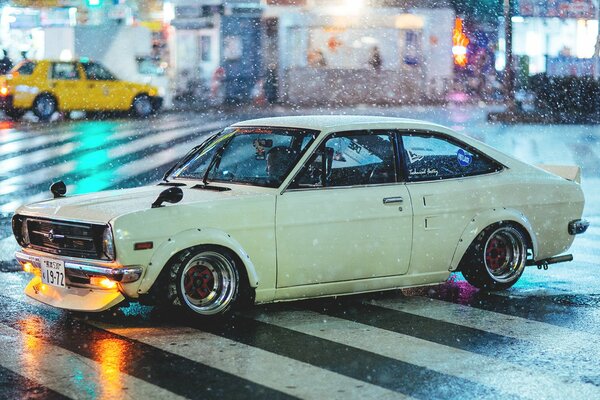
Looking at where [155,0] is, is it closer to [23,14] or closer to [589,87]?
[23,14]

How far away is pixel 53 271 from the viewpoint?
7.36m

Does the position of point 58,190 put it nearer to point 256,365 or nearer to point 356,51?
point 256,365

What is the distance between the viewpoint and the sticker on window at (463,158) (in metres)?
8.44

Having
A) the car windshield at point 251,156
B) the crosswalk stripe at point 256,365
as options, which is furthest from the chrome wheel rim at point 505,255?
the crosswalk stripe at point 256,365

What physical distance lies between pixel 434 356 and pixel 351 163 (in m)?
1.91

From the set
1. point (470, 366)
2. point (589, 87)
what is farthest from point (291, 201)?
point (589, 87)

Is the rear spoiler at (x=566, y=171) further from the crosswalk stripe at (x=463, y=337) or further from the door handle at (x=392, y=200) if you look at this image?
the crosswalk stripe at (x=463, y=337)

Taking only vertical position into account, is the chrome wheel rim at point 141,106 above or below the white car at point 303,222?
below

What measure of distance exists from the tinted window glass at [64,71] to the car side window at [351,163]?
2212cm

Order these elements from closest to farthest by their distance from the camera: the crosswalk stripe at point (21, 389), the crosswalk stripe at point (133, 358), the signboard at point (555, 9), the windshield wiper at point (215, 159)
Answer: the crosswalk stripe at point (21, 389) → the crosswalk stripe at point (133, 358) → the windshield wiper at point (215, 159) → the signboard at point (555, 9)

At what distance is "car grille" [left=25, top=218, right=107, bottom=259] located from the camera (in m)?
7.15

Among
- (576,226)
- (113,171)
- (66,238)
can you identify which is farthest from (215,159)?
(113,171)

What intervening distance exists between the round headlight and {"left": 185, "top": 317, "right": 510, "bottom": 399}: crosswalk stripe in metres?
0.71

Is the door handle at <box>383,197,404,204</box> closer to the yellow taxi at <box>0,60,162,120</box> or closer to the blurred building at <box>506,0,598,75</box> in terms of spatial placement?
the yellow taxi at <box>0,60,162,120</box>
